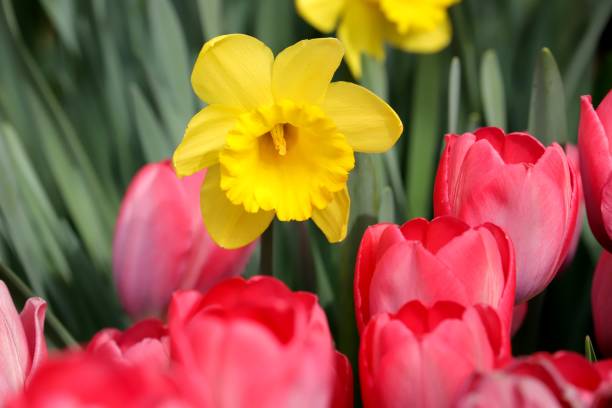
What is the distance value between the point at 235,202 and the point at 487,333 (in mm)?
191

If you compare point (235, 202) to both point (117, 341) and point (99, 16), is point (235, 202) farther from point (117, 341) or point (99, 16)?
point (99, 16)

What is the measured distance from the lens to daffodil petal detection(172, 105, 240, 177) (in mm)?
474

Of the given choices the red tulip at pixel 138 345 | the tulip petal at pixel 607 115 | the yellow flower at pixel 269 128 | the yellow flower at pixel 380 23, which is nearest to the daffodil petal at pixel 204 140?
the yellow flower at pixel 269 128

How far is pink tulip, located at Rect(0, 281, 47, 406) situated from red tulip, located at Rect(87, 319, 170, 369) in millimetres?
25

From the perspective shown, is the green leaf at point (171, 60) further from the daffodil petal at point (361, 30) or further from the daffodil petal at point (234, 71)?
the daffodil petal at point (234, 71)

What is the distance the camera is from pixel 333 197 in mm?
494

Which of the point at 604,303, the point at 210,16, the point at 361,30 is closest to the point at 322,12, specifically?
the point at 361,30

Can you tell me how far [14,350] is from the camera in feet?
1.17

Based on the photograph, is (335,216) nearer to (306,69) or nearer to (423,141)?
(306,69)

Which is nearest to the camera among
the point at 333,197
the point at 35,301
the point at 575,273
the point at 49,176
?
the point at 35,301

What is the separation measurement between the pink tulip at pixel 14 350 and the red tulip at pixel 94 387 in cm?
13

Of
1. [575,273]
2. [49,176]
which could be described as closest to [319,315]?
[575,273]

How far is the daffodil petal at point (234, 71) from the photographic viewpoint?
0.46 m

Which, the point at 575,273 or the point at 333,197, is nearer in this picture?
the point at 333,197
